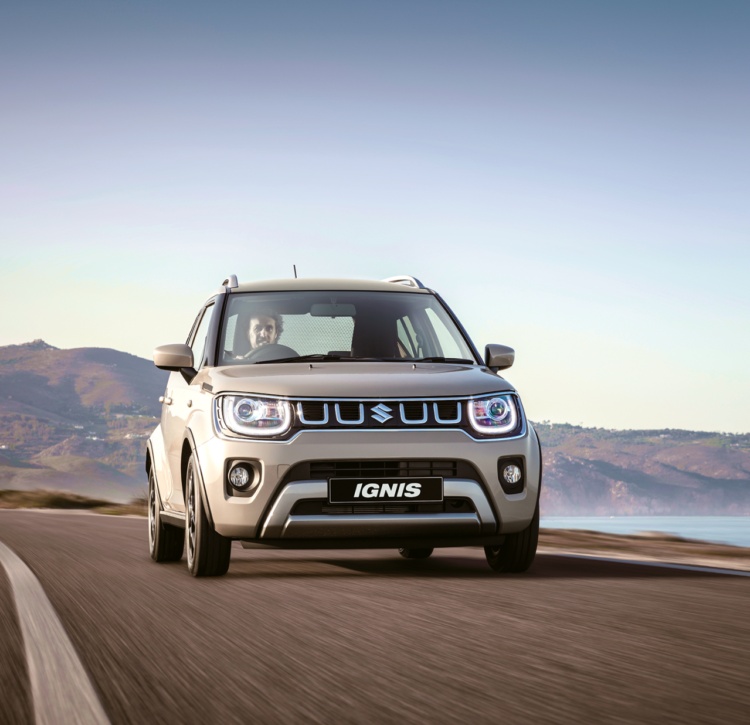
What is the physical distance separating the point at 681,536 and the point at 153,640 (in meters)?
9.20

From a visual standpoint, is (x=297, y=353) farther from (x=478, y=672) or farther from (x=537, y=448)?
(x=478, y=672)

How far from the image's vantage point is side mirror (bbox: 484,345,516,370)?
32.1 ft

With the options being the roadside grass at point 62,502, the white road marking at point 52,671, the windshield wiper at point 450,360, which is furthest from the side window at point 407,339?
the roadside grass at point 62,502

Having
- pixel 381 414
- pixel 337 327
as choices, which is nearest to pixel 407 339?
pixel 337 327

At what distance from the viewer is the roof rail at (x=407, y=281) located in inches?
436

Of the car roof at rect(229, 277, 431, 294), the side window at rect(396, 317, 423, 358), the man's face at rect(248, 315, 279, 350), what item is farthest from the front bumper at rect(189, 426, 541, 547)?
the car roof at rect(229, 277, 431, 294)

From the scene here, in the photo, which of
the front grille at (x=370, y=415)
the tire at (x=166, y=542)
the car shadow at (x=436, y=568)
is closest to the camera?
the front grille at (x=370, y=415)

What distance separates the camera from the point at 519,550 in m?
9.03

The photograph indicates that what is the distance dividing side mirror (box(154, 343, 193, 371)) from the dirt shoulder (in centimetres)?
364

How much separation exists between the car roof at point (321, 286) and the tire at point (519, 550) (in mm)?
2472

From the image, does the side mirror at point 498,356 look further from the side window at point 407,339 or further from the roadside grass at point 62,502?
the roadside grass at point 62,502

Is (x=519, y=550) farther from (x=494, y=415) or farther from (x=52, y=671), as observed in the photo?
(x=52, y=671)

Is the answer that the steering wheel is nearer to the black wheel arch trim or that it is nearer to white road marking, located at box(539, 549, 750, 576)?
the black wheel arch trim

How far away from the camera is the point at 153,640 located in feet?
20.1
